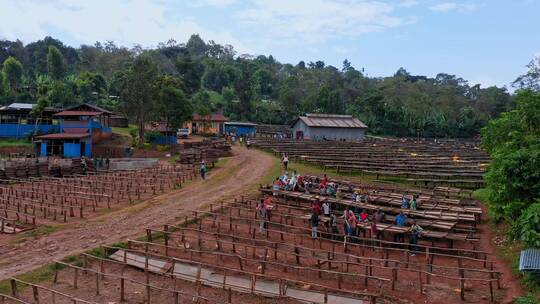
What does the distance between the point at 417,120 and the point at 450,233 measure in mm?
73135

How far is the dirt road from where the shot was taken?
19.0 meters

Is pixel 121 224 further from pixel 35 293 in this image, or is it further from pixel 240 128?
pixel 240 128

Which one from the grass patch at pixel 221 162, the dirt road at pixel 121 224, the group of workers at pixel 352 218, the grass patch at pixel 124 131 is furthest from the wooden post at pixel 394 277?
the grass patch at pixel 124 131

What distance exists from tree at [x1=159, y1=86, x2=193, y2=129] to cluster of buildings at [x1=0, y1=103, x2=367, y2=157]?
1611mm

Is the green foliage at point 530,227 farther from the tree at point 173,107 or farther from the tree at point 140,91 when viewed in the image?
the tree at point 140,91

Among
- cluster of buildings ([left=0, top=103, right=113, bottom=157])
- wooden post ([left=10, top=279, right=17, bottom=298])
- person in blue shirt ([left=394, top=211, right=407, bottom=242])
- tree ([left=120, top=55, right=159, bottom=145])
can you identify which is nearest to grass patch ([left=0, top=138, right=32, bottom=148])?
cluster of buildings ([left=0, top=103, right=113, bottom=157])

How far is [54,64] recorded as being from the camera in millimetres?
91688

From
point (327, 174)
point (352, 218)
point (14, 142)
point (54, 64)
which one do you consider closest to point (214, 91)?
point (54, 64)

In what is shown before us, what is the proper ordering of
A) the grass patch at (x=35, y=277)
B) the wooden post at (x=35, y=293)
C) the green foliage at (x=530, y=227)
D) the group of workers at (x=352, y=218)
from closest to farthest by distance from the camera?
the wooden post at (x=35, y=293) < the grass patch at (x=35, y=277) < the green foliage at (x=530, y=227) < the group of workers at (x=352, y=218)

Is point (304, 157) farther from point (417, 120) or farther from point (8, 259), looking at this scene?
point (417, 120)

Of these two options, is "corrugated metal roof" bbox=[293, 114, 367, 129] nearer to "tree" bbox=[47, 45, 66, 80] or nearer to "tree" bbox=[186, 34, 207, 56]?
"tree" bbox=[47, 45, 66, 80]

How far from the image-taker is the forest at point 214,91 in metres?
54.2

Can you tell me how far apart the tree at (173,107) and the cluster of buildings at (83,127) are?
1611mm

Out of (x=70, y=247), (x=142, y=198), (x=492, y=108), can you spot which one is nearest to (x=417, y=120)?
(x=492, y=108)
